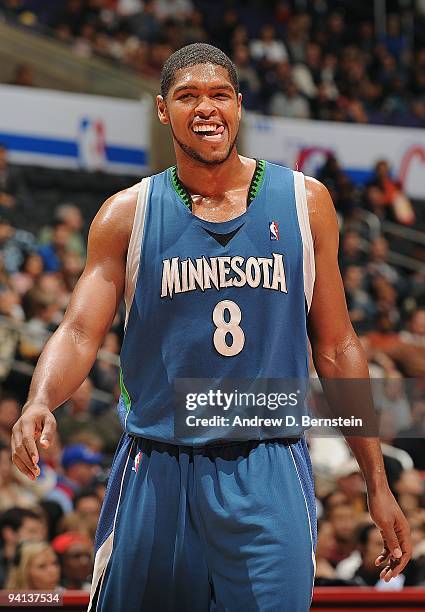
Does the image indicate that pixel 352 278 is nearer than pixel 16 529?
No

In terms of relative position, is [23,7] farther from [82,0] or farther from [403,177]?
[403,177]

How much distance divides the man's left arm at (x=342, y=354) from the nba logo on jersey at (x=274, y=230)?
115 millimetres

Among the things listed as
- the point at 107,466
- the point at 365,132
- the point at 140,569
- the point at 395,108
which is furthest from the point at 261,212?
the point at 395,108

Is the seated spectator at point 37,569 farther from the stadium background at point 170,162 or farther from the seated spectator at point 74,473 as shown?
the seated spectator at point 74,473

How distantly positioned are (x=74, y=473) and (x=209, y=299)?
509 cm

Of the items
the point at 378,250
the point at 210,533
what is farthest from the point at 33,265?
the point at 210,533

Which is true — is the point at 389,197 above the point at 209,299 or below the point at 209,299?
above

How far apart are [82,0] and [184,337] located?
42.9 feet

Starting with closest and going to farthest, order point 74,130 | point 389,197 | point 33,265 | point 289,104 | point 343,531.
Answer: point 343,531
point 33,265
point 74,130
point 389,197
point 289,104

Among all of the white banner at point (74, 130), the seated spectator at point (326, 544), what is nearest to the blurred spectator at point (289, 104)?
the white banner at point (74, 130)

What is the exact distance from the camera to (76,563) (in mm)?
6234

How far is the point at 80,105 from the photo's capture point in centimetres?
1366

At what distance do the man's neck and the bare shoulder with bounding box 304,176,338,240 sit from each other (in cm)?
21

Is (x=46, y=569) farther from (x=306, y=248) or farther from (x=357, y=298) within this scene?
(x=357, y=298)
